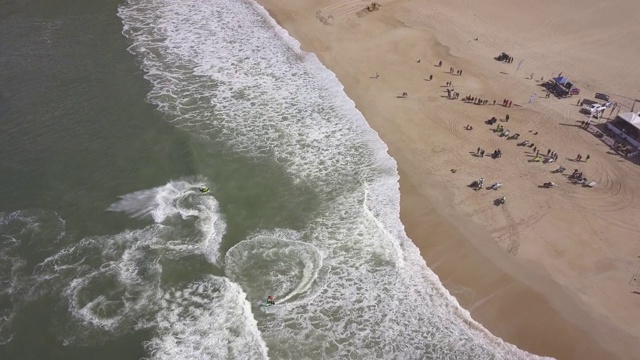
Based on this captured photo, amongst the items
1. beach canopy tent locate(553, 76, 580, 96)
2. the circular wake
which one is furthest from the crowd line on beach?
the circular wake

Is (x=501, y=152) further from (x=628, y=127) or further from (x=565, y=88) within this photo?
(x=565, y=88)

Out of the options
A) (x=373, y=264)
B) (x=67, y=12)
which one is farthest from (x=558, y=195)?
(x=67, y=12)

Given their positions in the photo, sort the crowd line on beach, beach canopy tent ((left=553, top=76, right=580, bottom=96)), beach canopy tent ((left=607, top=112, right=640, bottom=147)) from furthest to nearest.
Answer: beach canopy tent ((left=553, top=76, right=580, bottom=96)), beach canopy tent ((left=607, top=112, right=640, bottom=147)), the crowd line on beach

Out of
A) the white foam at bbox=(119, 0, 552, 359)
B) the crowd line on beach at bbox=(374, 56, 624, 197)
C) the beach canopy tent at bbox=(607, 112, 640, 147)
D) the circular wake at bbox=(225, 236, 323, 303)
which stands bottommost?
the circular wake at bbox=(225, 236, 323, 303)

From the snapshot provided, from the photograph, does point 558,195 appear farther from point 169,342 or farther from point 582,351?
point 169,342

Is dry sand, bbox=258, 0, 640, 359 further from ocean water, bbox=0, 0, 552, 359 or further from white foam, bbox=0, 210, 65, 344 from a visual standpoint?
white foam, bbox=0, 210, 65, 344

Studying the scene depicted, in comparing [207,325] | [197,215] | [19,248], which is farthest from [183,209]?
[19,248]

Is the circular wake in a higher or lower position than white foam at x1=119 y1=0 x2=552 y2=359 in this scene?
lower
